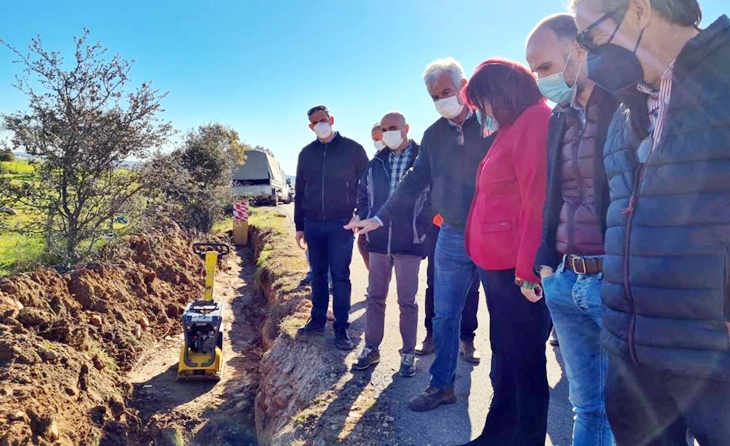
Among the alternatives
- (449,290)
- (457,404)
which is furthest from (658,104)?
(457,404)

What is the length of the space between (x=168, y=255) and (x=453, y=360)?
23.8 ft

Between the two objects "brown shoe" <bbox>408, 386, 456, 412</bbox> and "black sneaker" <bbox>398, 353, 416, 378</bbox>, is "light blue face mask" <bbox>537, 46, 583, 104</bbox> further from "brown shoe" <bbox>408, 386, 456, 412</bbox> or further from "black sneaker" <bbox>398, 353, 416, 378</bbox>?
"black sneaker" <bbox>398, 353, 416, 378</bbox>

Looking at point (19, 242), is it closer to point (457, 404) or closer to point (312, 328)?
point (312, 328)

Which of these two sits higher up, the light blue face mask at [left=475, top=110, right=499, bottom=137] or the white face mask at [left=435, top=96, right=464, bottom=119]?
the white face mask at [left=435, top=96, right=464, bottom=119]

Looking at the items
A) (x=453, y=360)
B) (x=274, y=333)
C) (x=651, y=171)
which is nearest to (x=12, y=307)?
(x=274, y=333)

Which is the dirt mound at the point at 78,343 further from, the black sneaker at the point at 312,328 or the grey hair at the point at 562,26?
the grey hair at the point at 562,26

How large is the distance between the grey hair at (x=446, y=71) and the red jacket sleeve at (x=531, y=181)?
39.1 inches

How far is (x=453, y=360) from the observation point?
11.0 ft

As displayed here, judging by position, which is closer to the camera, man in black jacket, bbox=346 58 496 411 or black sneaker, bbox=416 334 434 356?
man in black jacket, bbox=346 58 496 411

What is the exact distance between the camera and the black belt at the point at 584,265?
1807 millimetres

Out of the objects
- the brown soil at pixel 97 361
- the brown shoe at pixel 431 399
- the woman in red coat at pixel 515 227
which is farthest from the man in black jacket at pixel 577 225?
the brown soil at pixel 97 361

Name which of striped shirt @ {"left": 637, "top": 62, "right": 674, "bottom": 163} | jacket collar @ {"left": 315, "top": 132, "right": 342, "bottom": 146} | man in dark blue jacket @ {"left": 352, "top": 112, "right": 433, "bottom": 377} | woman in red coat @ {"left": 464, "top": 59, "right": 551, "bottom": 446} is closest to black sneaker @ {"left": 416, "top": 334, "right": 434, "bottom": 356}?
man in dark blue jacket @ {"left": 352, "top": 112, "right": 433, "bottom": 377}

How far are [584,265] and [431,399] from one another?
1.91 meters

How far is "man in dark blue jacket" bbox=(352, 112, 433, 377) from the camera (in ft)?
13.0
